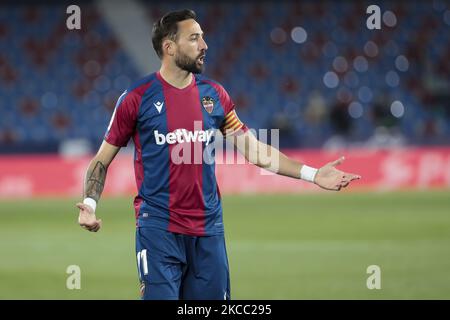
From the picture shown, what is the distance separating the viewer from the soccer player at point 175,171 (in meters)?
5.95

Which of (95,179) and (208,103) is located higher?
(208,103)

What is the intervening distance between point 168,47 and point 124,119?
1.80 ft

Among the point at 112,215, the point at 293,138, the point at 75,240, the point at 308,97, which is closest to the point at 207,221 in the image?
the point at 75,240

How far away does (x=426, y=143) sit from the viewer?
23.3 metres

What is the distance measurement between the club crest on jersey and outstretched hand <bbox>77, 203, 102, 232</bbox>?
102 centimetres

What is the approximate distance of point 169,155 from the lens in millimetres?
5961

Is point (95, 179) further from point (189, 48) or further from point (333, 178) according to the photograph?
point (333, 178)

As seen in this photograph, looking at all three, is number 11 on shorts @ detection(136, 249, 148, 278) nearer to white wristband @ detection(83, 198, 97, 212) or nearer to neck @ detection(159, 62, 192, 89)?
white wristband @ detection(83, 198, 97, 212)

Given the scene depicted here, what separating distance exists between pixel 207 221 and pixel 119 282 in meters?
5.14

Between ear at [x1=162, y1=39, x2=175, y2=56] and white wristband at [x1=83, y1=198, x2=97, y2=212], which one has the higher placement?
ear at [x1=162, y1=39, x2=175, y2=56]

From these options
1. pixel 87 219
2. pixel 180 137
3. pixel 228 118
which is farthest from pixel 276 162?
pixel 87 219

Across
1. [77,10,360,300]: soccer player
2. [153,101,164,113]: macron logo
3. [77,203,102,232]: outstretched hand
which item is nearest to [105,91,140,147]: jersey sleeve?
[77,10,360,300]: soccer player

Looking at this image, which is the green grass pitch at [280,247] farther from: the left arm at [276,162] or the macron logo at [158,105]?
the macron logo at [158,105]

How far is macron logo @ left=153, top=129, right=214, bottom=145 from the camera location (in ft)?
19.6
